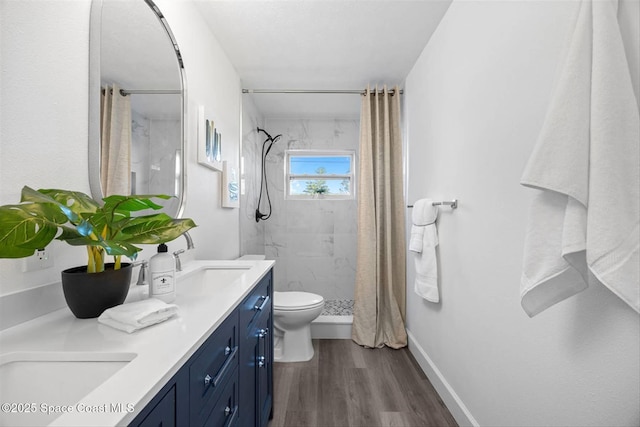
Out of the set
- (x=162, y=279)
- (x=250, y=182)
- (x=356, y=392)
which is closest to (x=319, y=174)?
(x=250, y=182)

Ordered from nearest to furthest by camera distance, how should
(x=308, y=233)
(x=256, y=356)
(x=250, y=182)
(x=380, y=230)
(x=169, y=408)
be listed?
(x=169, y=408) → (x=256, y=356) → (x=380, y=230) → (x=250, y=182) → (x=308, y=233)

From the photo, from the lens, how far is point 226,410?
34.9 inches

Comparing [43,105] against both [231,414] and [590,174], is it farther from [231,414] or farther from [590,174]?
[590,174]

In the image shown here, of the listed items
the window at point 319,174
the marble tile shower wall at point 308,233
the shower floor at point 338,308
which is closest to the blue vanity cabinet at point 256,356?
the shower floor at point 338,308

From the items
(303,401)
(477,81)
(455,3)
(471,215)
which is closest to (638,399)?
(471,215)

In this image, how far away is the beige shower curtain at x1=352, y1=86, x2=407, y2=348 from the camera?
2539mm

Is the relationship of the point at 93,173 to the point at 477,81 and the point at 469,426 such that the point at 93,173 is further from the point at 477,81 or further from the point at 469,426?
the point at 469,426

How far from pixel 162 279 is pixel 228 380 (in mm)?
378

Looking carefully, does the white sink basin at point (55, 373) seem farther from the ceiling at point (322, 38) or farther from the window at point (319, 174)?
the window at point (319, 174)

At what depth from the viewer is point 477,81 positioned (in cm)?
143

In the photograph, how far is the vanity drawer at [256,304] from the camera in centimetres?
106

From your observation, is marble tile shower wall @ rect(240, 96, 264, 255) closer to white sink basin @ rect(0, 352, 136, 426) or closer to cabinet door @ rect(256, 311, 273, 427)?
cabinet door @ rect(256, 311, 273, 427)

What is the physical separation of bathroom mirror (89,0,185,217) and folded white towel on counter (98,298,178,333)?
45cm

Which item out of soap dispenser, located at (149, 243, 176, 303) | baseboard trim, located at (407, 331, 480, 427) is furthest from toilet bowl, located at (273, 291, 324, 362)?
soap dispenser, located at (149, 243, 176, 303)
